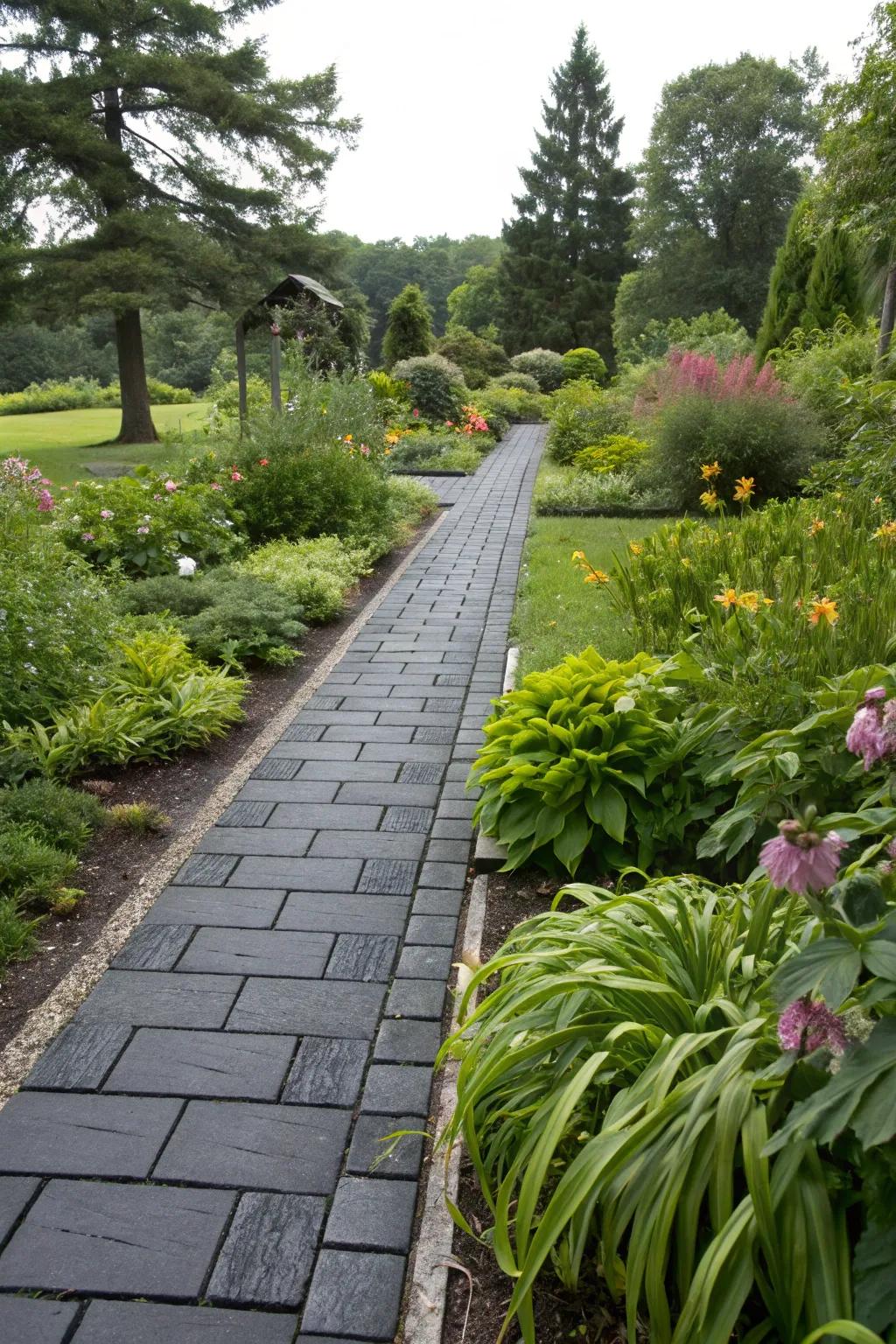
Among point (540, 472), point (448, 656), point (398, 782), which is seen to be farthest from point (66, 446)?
point (398, 782)

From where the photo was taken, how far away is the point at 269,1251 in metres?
1.72

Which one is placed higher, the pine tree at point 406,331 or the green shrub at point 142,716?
the pine tree at point 406,331

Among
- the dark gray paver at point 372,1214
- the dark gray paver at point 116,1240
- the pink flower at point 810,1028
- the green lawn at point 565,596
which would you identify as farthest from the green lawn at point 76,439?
the pink flower at point 810,1028

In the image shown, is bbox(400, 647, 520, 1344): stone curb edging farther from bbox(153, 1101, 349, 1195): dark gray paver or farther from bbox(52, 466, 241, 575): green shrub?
bbox(52, 466, 241, 575): green shrub

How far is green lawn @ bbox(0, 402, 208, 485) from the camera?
15.9 m

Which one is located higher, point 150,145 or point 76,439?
point 150,145

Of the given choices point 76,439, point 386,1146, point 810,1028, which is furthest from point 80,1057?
point 76,439

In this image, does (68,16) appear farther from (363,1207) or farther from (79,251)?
(363,1207)

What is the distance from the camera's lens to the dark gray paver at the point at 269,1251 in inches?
64.5

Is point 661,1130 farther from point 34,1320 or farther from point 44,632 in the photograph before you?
point 44,632

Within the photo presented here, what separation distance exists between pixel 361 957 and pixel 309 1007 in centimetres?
25

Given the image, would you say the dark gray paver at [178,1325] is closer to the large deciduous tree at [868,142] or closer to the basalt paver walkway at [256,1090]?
the basalt paver walkway at [256,1090]

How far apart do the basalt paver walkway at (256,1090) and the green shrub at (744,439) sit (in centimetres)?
620

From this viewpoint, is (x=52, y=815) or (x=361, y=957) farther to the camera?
(x=52, y=815)
